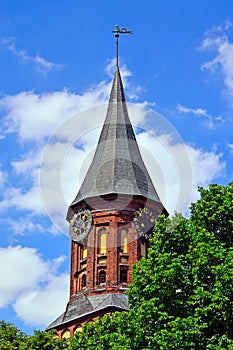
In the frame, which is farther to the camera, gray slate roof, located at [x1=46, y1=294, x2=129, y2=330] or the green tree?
gray slate roof, located at [x1=46, y1=294, x2=129, y2=330]

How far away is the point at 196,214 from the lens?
2914 cm

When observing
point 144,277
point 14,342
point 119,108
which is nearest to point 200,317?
point 144,277

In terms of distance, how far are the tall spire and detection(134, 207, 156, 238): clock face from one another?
45.5 inches

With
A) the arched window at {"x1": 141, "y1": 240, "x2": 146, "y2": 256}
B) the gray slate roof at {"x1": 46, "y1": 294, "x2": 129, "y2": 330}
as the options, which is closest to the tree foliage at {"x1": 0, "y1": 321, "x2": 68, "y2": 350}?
the gray slate roof at {"x1": 46, "y1": 294, "x2": 129, "y2": 330}

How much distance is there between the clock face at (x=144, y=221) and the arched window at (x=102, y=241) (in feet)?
7.79

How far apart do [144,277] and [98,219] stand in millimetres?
24299

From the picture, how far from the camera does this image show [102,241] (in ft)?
167

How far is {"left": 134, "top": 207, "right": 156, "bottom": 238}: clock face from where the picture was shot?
50969 millimetres

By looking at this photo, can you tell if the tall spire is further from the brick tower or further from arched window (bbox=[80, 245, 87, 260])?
arched window (bbox=[80, 245, 87, 260])

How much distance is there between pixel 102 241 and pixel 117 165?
20.7 ft

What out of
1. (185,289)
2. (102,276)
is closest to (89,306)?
(102,276)

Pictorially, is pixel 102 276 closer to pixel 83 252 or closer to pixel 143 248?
pixel 83 252

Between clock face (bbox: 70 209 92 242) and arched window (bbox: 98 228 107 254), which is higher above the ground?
clock face (bbox: 70 209 92 242)

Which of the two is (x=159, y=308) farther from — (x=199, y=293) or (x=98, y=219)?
(x=98, y=219)
